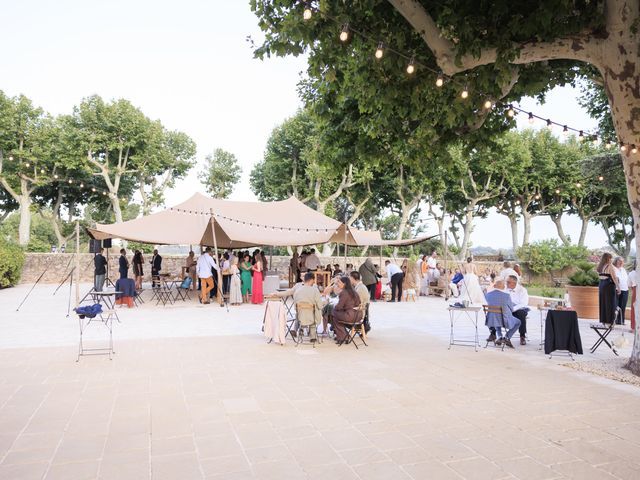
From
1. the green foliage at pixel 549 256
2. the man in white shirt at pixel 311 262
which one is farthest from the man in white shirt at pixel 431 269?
the green foliage at pixel 549 256

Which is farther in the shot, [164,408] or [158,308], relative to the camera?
[158,308]

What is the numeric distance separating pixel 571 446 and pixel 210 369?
157 inches

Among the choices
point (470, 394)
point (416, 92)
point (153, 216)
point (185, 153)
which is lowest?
point (470, 394)

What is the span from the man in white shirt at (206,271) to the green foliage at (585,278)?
8.95 meters

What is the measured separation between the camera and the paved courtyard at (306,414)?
3.21 meters

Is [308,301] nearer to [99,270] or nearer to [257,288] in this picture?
[257,288]

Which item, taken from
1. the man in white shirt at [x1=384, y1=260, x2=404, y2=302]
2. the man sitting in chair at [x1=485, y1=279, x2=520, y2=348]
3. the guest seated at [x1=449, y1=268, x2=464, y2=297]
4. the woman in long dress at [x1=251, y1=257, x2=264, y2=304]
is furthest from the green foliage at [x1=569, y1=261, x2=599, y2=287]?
the woman in long dress at [x1=251, y1=257, x2=264, y2=304]

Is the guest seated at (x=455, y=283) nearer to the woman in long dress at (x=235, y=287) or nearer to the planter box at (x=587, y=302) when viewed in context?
the planter box at (x=587, y=302)

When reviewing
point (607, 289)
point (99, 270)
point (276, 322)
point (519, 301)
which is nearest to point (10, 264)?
point (99, 270)

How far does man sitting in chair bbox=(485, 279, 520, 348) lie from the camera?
292 inches

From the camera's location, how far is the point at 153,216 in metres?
14.2

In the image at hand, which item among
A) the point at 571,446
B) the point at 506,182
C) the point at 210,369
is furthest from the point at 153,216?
the point at 506,182

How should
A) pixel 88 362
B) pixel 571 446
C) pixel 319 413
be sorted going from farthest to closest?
1. pixel 88 362
2. pixel 319 413
3. pixel 571 446

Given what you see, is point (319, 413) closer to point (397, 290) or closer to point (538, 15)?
point (538, 15)
